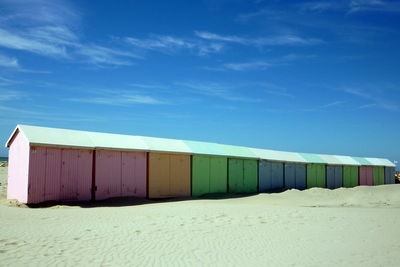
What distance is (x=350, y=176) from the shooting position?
101 feet

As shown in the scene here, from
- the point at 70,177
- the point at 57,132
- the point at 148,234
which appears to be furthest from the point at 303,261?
the point at 57,132

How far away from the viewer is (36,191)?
13328 millimetres

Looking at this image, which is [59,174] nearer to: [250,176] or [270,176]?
[250,176]

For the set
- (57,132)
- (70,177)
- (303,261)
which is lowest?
(303,261)

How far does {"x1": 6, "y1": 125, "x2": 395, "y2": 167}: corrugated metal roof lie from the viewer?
14016mm

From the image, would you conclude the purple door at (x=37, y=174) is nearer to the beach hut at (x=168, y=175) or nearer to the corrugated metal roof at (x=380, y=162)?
the beach hut at (x=168, y=175)

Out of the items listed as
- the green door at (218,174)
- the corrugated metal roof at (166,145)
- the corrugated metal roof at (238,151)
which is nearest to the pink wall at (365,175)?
the corrugated metal roof at (238,151)

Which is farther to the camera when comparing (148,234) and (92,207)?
(92,207)

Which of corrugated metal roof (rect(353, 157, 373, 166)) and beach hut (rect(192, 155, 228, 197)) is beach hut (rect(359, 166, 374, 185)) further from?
beach hut (rect(192, 155, 228, 197))

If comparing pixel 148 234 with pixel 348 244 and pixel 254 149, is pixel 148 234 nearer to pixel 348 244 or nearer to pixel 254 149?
pixel 348 244

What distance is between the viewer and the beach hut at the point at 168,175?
55.6ft

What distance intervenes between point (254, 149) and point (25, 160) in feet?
44.4

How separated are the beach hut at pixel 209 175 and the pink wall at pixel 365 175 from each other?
16205 mm

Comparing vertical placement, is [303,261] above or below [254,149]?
below
